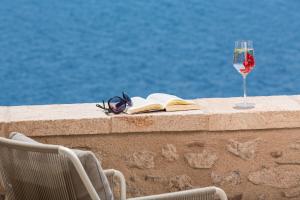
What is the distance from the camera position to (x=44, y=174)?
2.64 m

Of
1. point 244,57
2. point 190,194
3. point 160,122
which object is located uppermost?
point 244,57

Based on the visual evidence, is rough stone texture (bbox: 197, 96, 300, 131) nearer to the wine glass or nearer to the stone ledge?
the stone ledge

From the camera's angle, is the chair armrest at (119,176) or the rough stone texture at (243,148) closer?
the chair armrest at (119,176)

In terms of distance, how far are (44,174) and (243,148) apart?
1.35m

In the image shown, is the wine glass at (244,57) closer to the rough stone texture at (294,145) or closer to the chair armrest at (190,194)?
the rough stone texture at (294,145)

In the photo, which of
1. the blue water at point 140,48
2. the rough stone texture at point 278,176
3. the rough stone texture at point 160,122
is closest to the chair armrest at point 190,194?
the rough stone texture at point 160,122

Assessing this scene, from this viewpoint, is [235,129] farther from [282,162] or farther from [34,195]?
[34,195]

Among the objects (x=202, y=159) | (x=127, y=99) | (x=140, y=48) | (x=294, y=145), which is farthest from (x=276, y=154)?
(x=140, y=48)

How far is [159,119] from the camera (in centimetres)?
371

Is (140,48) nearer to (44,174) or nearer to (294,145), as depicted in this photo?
(294,145)

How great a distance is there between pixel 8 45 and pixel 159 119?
668 cm

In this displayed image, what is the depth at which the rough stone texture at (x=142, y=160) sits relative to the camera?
3.76m

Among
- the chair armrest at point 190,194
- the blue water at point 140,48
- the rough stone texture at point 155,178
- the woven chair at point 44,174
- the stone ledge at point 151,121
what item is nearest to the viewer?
the woven chair at point 44,174

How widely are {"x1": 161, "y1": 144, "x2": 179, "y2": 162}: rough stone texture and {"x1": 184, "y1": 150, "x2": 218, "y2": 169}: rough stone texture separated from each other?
0.16 feet
